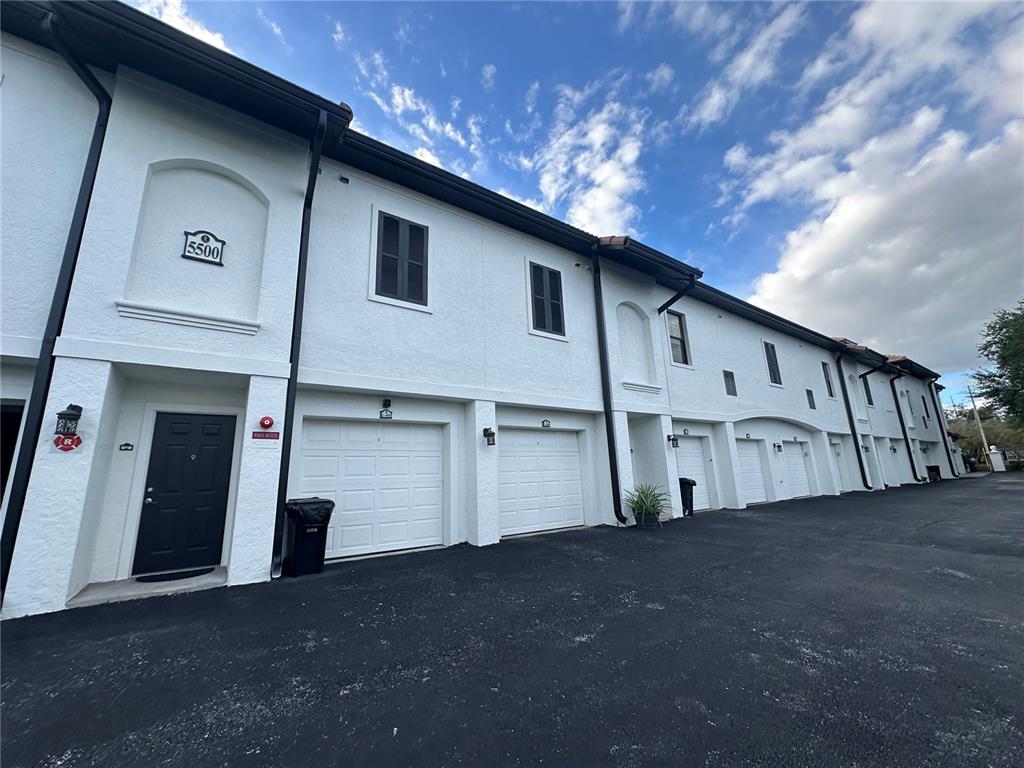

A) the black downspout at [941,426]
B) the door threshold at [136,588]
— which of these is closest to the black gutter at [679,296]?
the door threshold at [136,588]

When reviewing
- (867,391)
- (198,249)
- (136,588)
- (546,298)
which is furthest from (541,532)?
(867,391)

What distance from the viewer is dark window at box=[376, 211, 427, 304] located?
625 cm

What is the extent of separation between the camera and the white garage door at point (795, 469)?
41.1 ft

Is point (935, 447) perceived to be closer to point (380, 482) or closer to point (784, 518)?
point (784, 518)

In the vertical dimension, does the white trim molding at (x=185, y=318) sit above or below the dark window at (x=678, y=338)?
below

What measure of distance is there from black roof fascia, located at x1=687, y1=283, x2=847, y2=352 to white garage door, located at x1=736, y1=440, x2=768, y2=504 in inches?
162

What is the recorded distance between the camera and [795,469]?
12891mm

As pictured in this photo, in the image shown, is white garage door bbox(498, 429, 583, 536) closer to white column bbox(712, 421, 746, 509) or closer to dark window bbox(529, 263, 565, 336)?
dark window bbox(529, 263, 565, 336)

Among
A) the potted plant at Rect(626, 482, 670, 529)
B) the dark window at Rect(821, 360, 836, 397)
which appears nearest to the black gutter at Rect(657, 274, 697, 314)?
the potted plant at Rect(626, 482, 670, 529)

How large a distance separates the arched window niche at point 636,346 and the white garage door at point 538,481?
91.1 inches

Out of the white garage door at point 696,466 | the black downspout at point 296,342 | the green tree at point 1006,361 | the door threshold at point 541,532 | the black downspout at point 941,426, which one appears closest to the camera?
the black downspout at point 296,342

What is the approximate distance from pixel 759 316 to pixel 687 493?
7.01m

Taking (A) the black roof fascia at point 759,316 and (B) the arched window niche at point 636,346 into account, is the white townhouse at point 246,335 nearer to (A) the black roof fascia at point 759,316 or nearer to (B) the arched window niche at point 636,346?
(B) the arched window niche at point 636,346

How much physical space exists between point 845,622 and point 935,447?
28.3 m
